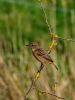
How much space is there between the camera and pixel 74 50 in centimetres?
553

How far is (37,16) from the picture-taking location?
9117 millimetres

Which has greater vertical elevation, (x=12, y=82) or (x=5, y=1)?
(x=5, y=1)

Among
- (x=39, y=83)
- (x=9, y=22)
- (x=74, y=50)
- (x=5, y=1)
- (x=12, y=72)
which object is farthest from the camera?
(x=5, y=1)

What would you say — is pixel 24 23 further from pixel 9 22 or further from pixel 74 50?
pixel 74 50

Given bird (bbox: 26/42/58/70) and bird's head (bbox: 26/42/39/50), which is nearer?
bird (bbox: 26/42/58/70)

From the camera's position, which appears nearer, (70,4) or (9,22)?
(9,22)

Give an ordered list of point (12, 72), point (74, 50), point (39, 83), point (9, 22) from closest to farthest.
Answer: point (39, 83) → point (12, 72) → point (74, 50) → point (9, 22)

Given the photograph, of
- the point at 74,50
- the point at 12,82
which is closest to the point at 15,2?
the point at 74,50

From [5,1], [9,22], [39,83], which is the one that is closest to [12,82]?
[39,83]

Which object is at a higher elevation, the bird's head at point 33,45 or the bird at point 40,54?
the bird's head at point 33,45

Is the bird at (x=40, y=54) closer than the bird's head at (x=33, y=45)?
Yes

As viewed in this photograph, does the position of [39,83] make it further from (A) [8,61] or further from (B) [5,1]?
(B) [5,1]

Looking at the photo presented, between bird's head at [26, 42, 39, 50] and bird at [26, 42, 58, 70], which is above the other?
bird's head at [26, 42, 39, 50]

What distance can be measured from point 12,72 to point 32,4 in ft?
13.6
